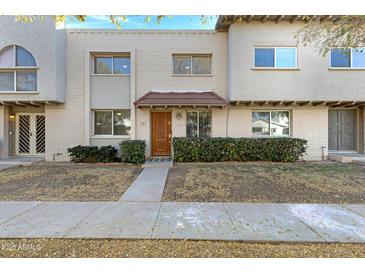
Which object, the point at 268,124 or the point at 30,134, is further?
the point at 30,134

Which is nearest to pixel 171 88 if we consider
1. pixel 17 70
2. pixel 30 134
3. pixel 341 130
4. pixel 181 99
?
pixel 181 99

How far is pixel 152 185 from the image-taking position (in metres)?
7.36

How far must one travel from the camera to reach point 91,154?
1168 centimetres

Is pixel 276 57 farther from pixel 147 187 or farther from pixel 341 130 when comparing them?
pixel 147 187

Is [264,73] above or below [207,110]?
above

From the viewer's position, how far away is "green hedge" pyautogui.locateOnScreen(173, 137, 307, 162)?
11.2 meters

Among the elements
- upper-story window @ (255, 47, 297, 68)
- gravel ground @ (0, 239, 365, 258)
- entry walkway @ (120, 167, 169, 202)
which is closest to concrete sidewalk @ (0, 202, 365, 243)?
gravel ground @ (0, 239, 365, 258)

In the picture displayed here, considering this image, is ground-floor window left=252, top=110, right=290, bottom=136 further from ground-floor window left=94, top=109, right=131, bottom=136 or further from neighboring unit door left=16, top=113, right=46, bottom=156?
neighboring unit door left=16, top=113, right=46, bottom=156

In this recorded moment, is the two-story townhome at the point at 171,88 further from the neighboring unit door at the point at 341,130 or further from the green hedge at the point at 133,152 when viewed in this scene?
the green hedge at the point at 133,152

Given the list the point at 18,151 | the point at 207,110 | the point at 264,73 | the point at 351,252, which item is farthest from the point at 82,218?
the point at 18,151

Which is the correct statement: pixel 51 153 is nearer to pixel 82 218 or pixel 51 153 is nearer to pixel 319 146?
pixel 82 218

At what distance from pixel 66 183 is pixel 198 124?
7.32 m

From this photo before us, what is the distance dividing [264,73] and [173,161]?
20.4ft

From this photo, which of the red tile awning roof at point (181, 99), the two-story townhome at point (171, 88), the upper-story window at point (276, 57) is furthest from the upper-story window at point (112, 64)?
the upper-story window at point (276, 57)
